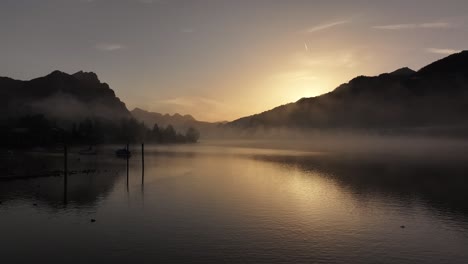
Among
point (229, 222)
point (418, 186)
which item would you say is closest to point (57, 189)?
point (229, 222)

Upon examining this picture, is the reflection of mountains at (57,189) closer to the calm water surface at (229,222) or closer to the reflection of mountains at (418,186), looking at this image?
the calm water surface at (229,222)

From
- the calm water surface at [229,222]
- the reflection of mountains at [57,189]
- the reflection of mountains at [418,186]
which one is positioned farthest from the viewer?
the reflection of mountains at [418,186]

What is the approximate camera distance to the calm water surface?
35906mm

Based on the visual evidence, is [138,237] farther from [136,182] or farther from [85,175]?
[85,175]

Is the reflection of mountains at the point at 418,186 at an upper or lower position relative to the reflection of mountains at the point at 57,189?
lower

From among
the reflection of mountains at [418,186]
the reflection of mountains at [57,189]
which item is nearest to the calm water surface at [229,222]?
the reflection of mountains at [57,189]

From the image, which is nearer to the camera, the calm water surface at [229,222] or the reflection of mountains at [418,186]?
the calm water surface at [229,222]

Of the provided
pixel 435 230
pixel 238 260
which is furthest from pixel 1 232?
pixel 435 230

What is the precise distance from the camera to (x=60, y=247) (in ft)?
121

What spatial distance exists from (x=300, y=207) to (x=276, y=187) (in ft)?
73.2

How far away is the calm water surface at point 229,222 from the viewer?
35.9 meters

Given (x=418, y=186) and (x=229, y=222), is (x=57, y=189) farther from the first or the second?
(x=418, y=186)

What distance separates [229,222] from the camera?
47.8 meters

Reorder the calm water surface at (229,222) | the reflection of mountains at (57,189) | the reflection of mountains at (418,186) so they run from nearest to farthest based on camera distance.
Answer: the calm water surface at (229,222), the reflection of mountains at (57,189), the reflection of mountains at (418,186)
